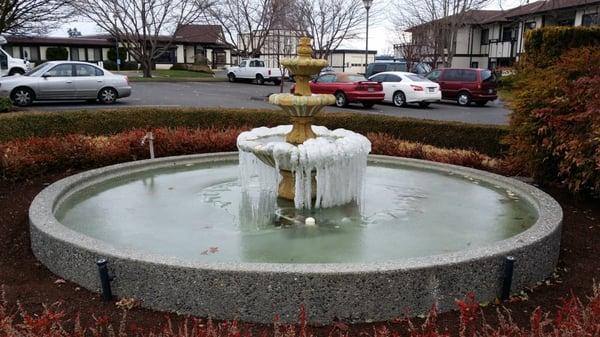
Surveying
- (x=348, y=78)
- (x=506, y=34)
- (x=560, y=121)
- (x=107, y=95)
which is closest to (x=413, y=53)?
(x=506, y=34)

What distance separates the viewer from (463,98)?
22438 millimetres

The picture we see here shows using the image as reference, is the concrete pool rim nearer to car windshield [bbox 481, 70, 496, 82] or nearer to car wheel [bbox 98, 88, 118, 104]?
car wheel [bbox 98, 88, 118, 104]

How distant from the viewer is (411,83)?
20.7 meters

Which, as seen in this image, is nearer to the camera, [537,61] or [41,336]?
[41,336]

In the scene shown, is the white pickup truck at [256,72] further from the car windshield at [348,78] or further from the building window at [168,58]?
the building window at [168,58]

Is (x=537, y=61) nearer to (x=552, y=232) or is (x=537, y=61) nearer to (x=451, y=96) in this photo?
(x=552, y=232)

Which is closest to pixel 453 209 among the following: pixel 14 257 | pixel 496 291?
pixel 496 291

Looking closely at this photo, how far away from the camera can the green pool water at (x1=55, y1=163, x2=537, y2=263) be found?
4.98 metres

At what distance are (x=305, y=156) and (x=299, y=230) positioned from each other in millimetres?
793

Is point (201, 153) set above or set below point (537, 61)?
below

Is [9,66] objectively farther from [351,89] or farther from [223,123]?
[223,123]

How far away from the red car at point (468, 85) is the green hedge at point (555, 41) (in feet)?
44.4

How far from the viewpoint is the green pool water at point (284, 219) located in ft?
16.3

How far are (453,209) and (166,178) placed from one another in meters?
4.12
